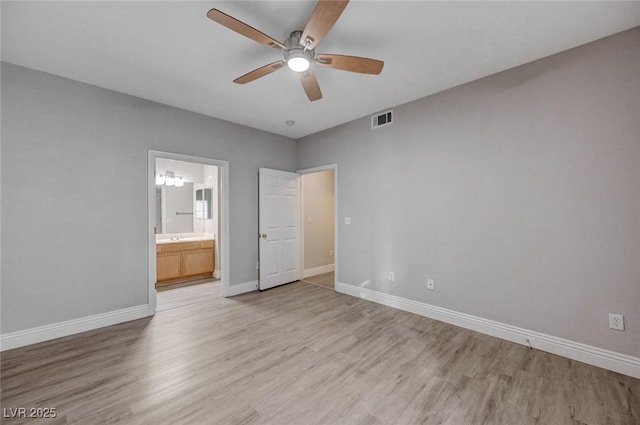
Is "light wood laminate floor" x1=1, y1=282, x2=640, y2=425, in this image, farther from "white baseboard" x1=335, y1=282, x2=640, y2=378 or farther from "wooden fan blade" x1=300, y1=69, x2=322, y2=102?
"wooden fan blade" x1=300, y1=69, x2=322, y2=102

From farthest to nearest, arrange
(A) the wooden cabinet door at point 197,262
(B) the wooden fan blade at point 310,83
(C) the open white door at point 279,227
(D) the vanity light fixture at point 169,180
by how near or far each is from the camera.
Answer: (D) the vanity light fixture at point 169,180, (A) the wooden cabinet door at point 197,262, (C) the open white door at point 279,227, (B) the wooden fan blade at point 310,83

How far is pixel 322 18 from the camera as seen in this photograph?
1667mm

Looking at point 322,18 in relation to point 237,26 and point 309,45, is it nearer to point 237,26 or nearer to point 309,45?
point 309,45

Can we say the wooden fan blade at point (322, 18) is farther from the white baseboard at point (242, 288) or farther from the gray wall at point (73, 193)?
the white baseboard at point (242, 288)

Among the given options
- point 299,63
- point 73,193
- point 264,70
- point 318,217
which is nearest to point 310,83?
point 299,63

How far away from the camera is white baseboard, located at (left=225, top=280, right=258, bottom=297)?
4.21m

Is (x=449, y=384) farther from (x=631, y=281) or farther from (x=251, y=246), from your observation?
(x=251, y=246)

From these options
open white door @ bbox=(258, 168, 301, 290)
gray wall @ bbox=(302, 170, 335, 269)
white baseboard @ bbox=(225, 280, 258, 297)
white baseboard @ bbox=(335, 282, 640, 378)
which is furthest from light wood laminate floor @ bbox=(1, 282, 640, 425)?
gray wall @ bbox=(302, 170, 335, 269)

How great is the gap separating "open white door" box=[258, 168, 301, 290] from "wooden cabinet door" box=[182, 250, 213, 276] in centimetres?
152

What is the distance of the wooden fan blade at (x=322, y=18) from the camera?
1.54m

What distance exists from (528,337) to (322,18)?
11.1ft

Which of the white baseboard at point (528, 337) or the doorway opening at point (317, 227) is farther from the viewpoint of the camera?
the doorway opening at point (317, 227)

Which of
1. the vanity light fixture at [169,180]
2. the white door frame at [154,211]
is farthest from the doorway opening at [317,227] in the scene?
the vanity light fixture at [169,180]

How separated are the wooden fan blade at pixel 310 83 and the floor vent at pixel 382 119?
5.04 ft
